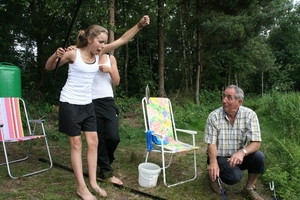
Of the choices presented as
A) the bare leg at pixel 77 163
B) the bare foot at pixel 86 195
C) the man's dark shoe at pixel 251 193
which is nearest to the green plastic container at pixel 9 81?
the bare leg at pixel 77 163

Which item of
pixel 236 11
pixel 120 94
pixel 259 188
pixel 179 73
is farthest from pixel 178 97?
pixel 259 188

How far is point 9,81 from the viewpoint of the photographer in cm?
443

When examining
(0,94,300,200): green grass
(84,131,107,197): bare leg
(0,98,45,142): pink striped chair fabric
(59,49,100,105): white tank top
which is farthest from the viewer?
(0,98,45,142): pink striped chair fabric

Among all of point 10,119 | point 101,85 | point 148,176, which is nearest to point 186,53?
point 10,119

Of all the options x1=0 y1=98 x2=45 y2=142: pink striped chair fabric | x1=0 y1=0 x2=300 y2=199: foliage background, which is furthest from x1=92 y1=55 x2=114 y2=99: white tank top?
x1=0 y1=0 x2=300 y2=199: foliage background

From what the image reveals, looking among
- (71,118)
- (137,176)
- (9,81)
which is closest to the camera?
(71,118)

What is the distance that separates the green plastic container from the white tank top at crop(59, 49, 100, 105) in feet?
9.05

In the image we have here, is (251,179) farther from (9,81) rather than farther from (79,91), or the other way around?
(9,81)

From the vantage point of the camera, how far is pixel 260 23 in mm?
8523

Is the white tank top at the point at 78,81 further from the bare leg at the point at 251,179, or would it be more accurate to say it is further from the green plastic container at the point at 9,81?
the green plastic container at the point at 9,81

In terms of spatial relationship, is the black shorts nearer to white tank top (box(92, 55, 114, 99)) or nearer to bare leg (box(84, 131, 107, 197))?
bare leg (box(84, 131, 107, 197))

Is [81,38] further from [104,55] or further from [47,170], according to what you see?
[47,170]

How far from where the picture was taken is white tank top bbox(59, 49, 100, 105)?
7.00 feet

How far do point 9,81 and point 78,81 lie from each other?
2862 millimetres
